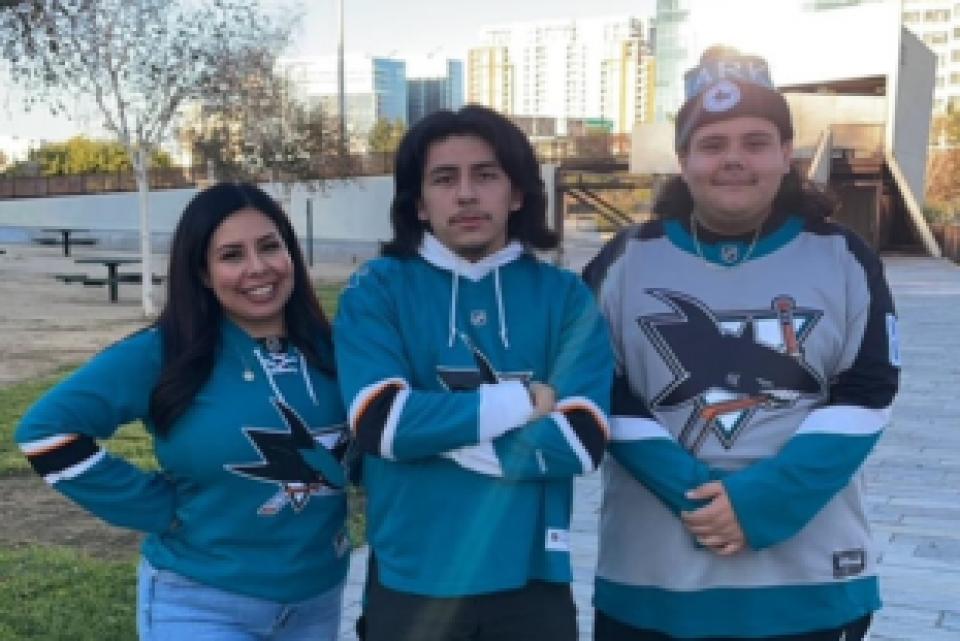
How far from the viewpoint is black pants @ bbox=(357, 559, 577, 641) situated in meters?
1.91

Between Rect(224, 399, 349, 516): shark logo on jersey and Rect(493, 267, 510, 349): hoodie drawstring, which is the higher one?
Rect(493, 267, 510, 349): hoodie drawstring

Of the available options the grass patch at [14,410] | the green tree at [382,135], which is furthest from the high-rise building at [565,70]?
the grass patch at [14,410]

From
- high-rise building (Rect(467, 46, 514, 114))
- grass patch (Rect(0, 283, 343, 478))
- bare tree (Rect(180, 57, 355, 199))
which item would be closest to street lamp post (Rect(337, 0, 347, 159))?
bare tree (Rect(180, 57, 355, 199))

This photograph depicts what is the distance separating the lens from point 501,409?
1.89m

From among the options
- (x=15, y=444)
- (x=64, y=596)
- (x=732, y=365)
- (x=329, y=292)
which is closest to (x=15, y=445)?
(x=15, y=444)

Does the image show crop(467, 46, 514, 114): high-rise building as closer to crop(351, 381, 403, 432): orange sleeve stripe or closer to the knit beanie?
the knit beanie

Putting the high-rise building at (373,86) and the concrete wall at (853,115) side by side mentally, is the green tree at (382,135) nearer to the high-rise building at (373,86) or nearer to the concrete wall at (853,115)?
the high-rise building at (373,86)

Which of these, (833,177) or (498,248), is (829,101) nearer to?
(833,177)

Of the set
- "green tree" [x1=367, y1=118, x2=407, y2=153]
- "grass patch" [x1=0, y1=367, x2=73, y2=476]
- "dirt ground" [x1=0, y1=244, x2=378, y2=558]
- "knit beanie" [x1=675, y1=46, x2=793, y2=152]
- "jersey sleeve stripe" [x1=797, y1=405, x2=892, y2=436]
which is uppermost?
"green tree" [x1=367, y1=118, x2=407, y2=153]

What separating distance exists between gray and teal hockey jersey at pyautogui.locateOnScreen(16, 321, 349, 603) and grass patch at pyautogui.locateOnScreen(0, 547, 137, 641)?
1.73m

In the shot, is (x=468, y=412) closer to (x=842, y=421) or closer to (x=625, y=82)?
(x=842, y=421)

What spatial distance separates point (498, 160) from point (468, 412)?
54 cm

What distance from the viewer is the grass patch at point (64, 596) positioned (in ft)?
12.0

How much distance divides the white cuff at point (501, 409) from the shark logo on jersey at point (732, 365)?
0.35 meters
